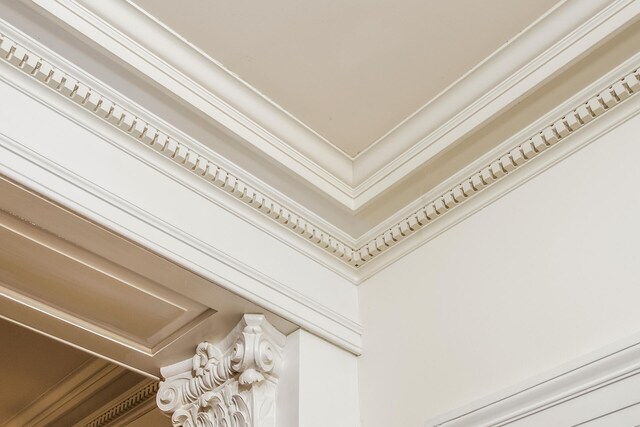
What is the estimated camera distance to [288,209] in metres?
2.23

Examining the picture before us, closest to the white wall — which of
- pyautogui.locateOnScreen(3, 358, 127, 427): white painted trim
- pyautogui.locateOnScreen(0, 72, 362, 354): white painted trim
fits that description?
pyautogui.locateOnScreen(0, 72, 362, 354): white painted trim

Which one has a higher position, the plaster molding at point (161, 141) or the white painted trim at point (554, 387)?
the plaster molding at point (161, 141)

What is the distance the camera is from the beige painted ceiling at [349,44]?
6.22 ft

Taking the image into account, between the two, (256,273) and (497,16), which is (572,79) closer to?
(497,16)

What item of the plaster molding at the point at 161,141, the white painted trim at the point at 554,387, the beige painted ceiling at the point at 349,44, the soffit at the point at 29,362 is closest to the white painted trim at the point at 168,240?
the plaster molding at the point at 161,141

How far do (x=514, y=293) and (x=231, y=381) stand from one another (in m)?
0.82

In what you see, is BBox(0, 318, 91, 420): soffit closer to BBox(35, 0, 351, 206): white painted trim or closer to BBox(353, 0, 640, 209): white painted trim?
BBox(35, 0, 351, 206): white painted trim

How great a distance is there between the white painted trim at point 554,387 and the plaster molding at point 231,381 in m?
0.51

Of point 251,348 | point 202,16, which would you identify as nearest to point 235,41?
point 202,16

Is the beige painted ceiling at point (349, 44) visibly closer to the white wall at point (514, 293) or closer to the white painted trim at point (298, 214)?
the white painted trim at point (298, 214)

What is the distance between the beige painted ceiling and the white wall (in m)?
0.42

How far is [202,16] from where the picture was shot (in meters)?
1.90

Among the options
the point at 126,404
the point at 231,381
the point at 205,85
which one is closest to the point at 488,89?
the point at 205,85

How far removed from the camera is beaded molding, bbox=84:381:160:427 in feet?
9.20
